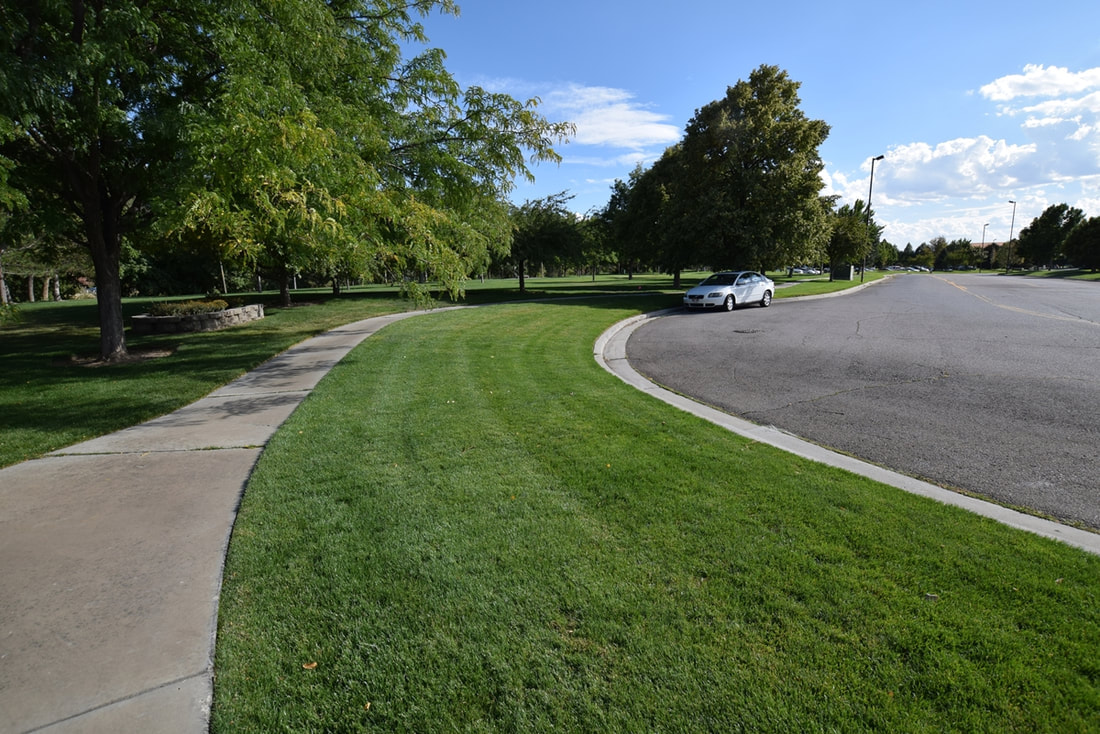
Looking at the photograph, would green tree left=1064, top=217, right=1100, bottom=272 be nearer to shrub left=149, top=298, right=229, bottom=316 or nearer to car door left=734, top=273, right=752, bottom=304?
car door left=734, top=273, right=752, bottom=304

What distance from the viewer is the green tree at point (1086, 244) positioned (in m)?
60.5

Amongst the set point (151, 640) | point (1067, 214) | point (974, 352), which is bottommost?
point (151, 640)

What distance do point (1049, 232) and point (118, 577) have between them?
103 meters

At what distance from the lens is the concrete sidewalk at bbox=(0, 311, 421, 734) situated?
221 centimetres

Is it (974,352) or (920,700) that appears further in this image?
(974,352)

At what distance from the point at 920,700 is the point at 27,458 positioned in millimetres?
7221

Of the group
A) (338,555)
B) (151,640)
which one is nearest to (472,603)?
(338,555)

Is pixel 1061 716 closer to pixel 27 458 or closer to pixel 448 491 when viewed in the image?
pixel 448 491

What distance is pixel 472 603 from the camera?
2.76 meters

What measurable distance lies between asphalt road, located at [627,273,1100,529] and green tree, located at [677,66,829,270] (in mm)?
11723

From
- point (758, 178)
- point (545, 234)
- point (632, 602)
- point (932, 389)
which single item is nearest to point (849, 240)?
point (758, 178)

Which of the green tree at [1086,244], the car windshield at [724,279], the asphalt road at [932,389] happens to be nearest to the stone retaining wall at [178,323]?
the asphalt road at [932,389]

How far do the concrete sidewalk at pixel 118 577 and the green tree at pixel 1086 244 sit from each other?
88.3 metres

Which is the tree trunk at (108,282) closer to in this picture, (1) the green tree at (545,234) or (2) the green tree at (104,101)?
(2) the green tree at (104,101)
